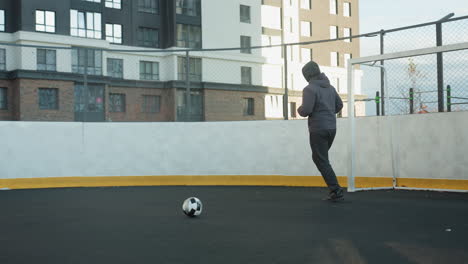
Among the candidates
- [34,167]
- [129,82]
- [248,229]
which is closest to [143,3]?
[129,82]

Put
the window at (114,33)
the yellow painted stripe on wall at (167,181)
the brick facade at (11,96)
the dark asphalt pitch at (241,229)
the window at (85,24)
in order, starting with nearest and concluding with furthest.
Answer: the dark asphalt pitch at (241,229)
the yellow painted stripe on wall at (167,181)
the brick facade at (11,96)
the window at (85,24)
the window at (114,33)

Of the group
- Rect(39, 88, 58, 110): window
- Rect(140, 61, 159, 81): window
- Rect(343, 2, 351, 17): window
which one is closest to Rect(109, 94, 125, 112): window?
Rect(39, 88, 58, 110): window

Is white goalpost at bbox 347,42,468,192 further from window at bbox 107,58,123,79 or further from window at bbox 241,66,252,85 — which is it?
window at bbox 107,58,123,79

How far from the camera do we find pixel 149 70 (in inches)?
1580

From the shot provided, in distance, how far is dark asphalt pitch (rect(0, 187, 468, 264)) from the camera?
14.1ft

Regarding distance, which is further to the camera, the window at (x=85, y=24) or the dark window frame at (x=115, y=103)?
the window at (x=85, y=24)

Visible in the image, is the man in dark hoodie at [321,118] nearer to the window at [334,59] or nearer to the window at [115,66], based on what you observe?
the window at [115,66]

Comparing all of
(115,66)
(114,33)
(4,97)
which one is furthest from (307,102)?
(114,33)

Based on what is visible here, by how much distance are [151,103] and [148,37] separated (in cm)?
987

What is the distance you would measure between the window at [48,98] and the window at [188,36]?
12711 mm

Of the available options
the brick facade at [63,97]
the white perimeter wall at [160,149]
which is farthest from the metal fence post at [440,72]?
the brick facade at [63,97]

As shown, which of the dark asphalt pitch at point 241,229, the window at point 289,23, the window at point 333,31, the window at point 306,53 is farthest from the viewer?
the window at point 333,31

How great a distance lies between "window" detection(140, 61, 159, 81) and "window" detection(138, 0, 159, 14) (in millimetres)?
6783

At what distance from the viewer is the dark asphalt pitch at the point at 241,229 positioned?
4293 mm
